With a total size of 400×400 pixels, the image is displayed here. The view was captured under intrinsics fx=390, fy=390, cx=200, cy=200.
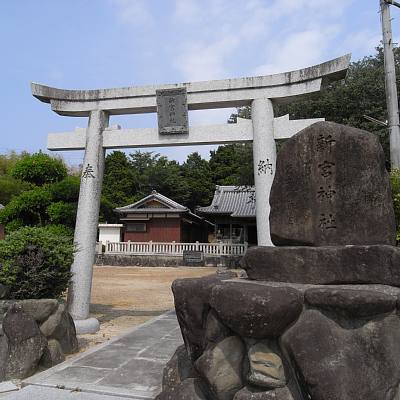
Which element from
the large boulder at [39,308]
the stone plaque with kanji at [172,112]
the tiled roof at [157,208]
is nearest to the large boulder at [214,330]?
the large boulder at [39,308]

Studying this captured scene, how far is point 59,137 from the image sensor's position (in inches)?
313

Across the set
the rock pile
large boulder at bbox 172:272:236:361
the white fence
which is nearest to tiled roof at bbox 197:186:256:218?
the white fence

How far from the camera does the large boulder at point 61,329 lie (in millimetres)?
4930

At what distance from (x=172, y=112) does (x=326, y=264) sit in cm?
513

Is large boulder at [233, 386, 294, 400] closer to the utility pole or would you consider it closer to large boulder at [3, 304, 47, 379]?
large boulder at [3, 304, 47, 379]

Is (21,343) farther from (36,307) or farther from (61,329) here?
(61,329)

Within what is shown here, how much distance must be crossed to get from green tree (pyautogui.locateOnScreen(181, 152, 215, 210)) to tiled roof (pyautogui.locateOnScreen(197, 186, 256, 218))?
457 inches

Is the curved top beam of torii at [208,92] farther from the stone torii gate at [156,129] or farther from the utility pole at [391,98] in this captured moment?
the utility pole at [391,98]

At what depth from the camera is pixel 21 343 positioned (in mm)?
4480

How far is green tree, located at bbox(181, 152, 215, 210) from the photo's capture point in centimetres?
4266

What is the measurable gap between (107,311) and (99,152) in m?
3.98

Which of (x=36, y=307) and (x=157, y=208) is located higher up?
(x=157, y=208)

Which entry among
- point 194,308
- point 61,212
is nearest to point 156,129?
point 194,308

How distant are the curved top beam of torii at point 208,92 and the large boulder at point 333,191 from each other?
385 centimetres
